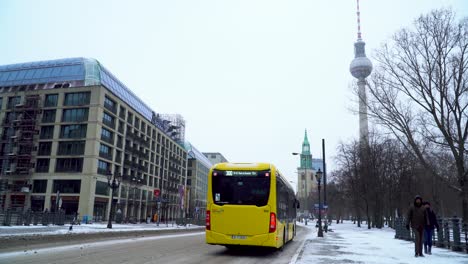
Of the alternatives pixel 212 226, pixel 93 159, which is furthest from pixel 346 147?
pixel 212 226

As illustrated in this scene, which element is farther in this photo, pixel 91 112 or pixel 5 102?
Answer: pixel 5 102

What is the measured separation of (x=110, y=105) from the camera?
59.9m

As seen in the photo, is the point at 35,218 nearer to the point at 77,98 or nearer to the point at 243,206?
the point at 243,206

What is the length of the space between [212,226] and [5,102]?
2365 inches

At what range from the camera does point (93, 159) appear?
5419 cm

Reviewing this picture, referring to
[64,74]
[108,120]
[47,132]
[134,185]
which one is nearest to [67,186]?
[47,132]

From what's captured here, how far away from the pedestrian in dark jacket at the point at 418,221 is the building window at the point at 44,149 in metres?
55.6

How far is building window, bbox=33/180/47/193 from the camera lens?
2195 inches

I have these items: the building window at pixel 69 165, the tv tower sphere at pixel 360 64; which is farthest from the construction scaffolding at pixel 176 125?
the tv tower sphere at pixel 360 64

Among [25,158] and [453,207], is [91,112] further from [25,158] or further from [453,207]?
[453,207]

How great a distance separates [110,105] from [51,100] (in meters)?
8.98

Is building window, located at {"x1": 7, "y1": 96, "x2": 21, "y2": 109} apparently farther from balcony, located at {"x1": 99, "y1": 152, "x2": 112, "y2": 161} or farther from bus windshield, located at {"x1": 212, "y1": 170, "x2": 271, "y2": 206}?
bus windshield, located at {"x1": 212, "y1": 170, "x2": 271, "y2": 206}

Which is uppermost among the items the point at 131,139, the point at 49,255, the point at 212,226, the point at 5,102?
the point at 5,102

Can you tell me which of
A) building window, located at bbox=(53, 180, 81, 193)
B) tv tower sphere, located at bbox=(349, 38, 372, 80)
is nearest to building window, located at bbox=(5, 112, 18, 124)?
building window, located at bbox=(53, 180, 81, 193)
